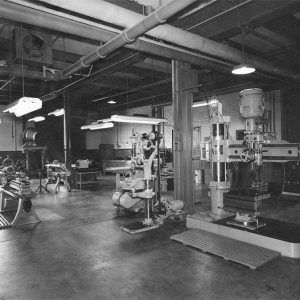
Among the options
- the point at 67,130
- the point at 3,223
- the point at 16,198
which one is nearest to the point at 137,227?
the point at 3,223

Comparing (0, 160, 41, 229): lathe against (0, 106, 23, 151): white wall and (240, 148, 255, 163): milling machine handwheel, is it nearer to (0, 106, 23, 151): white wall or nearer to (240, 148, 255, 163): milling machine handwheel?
(240, 148, 255, 163): milling machine handwheel

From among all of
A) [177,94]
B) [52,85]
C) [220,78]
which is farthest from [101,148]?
[177,94]

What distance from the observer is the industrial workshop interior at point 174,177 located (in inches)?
123

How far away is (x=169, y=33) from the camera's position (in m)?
4.23

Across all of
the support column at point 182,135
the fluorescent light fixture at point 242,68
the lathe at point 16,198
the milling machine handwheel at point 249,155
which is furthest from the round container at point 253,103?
the lathe at point 16,198

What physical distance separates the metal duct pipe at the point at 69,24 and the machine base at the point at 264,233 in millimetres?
2967

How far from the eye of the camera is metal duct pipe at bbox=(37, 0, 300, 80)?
10.7ft

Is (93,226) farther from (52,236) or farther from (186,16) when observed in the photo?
(186,16)

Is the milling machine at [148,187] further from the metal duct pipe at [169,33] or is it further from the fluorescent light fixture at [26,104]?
the fluorescent light fixture at [26,104]

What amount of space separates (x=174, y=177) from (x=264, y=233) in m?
2.25

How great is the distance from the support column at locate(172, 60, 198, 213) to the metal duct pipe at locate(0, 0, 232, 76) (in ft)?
1.69

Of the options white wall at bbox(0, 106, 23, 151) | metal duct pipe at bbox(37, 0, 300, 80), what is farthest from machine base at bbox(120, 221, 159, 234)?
white wall at bbox(0, 106, 23, 151)

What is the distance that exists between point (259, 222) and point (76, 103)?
10.5 m

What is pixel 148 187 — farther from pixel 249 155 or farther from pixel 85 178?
pixel 85 178
